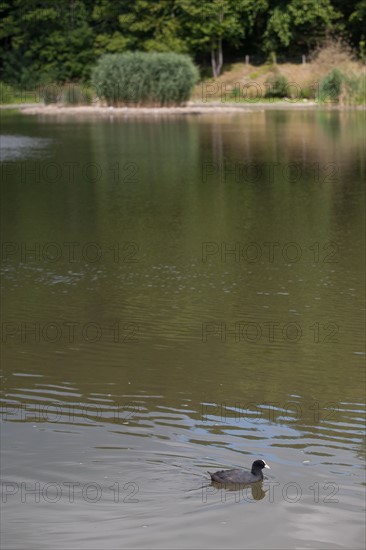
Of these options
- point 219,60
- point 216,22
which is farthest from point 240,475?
point 219,60

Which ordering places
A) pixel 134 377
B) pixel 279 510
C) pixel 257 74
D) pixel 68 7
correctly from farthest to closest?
pixel 68 7 → pixel 257 74 → pixel 134 377 → pixel 279 510

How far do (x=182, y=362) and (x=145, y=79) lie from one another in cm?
3371

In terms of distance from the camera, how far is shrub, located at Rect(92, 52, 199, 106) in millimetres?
41969

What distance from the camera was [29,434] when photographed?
7883 mm

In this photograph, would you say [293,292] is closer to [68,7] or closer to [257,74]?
[257,74]

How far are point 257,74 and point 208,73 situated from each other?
3.84 meters

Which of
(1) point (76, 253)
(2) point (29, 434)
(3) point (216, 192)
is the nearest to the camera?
(2) point (29, 434)

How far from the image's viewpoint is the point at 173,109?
139 ft

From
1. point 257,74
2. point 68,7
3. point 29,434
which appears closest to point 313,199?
point 29,434

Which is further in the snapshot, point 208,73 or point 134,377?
point 208,73

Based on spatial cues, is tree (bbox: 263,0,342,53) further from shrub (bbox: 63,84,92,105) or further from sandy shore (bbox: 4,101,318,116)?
shrub (bbox: 63,84,92,105)

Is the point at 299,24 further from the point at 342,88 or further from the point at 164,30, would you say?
the point at 342,88

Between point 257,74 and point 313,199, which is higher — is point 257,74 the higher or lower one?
the higher one

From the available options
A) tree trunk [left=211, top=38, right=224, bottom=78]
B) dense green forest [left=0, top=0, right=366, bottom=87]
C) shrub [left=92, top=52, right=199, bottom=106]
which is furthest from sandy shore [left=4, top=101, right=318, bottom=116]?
dense green forest [left=0, top=0, right=366, bottom=87]
